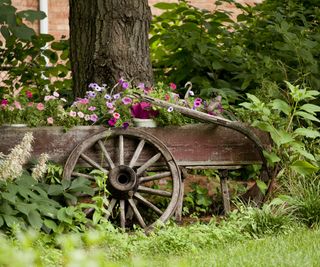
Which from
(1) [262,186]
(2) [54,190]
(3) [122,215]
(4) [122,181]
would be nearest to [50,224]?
(2) [54,190]

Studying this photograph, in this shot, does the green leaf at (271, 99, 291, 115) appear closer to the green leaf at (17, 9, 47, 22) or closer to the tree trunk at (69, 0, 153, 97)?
the tree trunk at (69, 0, 153, 97)

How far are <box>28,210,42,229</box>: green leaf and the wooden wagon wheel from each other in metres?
0.65

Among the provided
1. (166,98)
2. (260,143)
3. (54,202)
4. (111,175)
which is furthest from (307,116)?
(54,202)

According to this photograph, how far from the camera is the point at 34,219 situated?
201 inches

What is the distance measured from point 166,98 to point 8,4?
1.61 meters

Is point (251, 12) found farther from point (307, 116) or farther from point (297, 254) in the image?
point (297, 254)

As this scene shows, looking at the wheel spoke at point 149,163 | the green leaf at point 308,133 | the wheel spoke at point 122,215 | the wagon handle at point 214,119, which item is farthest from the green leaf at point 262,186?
the wheel spoke at point 122,215

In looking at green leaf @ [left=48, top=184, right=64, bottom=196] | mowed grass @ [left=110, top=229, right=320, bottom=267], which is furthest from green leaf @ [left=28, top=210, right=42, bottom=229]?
mowed grass @ [left=110, top=229, right=320, bottom=267]

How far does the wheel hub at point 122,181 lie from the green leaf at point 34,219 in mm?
771

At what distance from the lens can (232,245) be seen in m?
5.11

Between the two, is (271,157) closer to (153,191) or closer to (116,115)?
(153,191)

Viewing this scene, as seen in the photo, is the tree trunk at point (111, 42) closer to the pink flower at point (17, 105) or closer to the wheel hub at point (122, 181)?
the pink flower at point (17, 105)

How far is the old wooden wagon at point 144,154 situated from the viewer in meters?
5.83

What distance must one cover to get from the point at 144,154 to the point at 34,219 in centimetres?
121
